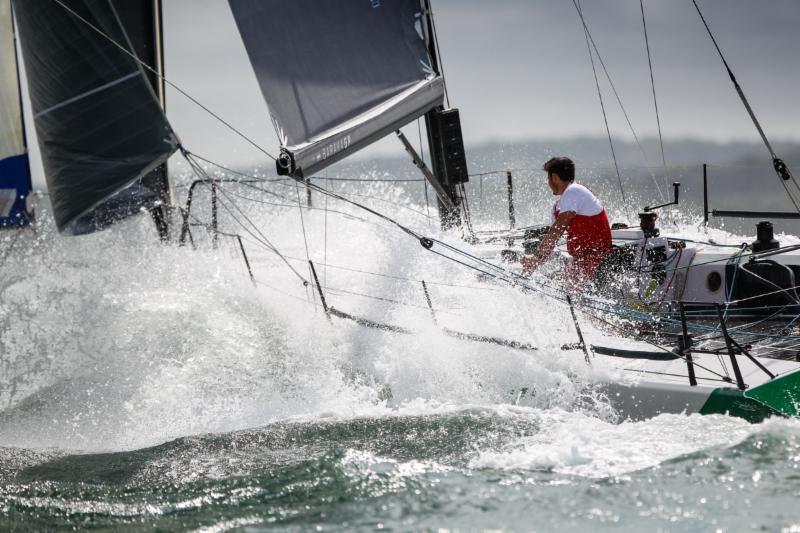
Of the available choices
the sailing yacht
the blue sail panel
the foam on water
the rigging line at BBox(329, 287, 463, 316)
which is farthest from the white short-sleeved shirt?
the blue sail panel

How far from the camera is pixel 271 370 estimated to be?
5445 mm

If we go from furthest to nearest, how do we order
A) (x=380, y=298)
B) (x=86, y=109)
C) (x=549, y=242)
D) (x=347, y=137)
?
(x=86, y=109)
(x=380, y=298)
(x=347, y=137)
(x=549, y=242)

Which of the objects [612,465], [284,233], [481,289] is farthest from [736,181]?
[612,465]

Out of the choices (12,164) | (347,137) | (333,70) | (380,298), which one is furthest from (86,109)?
(380,298)

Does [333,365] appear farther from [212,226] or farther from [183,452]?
[212,226]

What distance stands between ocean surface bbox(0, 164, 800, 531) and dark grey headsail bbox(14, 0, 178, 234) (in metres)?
0.56

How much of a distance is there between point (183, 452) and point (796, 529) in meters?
2.84

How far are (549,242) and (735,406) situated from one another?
1545mm

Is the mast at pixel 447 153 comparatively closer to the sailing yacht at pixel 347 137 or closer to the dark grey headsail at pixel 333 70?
the sailing yacht at pixel 347 137

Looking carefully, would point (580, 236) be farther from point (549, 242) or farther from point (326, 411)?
point (326, 411)

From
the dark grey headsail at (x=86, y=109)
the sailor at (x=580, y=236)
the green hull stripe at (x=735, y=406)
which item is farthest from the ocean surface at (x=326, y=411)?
the dark grey headsail at (x=86, y=109)

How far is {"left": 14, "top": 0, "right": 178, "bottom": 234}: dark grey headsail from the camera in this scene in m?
6.06

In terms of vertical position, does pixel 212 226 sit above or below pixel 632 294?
above

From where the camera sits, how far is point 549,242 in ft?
17.5
